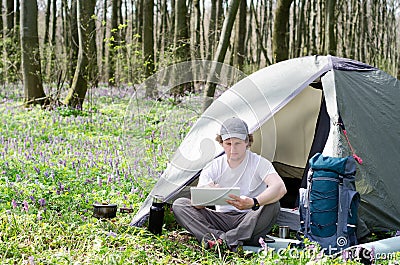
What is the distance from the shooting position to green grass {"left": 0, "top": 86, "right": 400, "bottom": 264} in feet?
12.6

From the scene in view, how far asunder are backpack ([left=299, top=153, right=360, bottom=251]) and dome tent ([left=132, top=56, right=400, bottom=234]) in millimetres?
379

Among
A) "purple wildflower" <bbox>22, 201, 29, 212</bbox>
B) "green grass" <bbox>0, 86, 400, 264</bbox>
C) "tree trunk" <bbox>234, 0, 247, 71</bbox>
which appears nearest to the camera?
"green grass" <bbox>0, 86, 400, 264</bbox>

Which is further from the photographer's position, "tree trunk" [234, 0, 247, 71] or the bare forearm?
Result: "tree trunk" [234, 0, 247, 71]

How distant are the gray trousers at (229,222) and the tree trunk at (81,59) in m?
7.05

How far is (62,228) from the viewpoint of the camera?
430 cm

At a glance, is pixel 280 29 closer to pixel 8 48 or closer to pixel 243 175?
pixel 243 175

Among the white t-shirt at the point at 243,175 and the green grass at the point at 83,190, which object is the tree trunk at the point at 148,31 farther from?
the white t-shirt at the point at 243,175

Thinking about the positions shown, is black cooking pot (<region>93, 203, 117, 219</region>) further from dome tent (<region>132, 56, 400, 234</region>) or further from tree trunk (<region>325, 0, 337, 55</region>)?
tree trunk (<region>325, 0, 337, 55</region>)

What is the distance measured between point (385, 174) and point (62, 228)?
2583mm

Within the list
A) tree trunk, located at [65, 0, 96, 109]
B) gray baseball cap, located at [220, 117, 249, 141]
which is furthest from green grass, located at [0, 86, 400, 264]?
tree trunk, located at [65, 0, 96, 109]

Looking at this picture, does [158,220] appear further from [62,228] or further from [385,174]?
[385,174]

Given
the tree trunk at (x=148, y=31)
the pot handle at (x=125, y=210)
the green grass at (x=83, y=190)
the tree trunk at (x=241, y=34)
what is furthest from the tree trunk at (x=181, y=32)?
the pot handle at (x=125, y=210)

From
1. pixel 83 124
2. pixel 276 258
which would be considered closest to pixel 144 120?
pixel 83 124

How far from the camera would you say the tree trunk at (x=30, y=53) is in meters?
11.0
